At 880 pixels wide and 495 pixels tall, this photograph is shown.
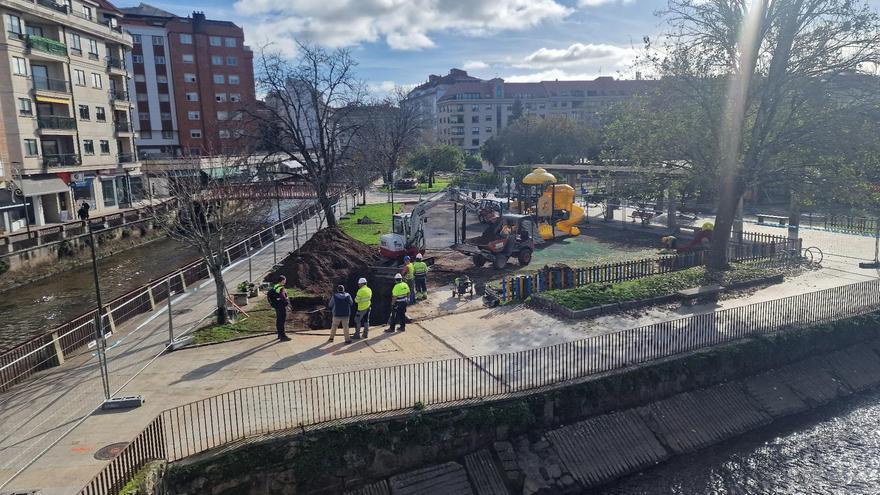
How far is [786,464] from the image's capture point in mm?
11227

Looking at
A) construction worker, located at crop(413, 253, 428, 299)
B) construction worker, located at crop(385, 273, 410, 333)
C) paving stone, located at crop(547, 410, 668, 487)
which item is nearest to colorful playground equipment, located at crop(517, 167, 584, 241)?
construction worker, located at crop(413, 253, 428, 299)

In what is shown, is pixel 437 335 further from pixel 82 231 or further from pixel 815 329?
pixel 82 231

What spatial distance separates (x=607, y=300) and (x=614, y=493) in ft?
23.3

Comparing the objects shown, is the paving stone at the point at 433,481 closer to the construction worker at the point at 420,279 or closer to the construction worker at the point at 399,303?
the construction worker at the point at 399,303

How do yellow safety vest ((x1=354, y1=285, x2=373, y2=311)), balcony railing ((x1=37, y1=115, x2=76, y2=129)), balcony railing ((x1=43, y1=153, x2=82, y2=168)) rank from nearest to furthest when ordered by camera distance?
yellow safety vest ((x1=354, y1=285, x2=373, y2=311)), balcony railing ((x1=37, y1=115, x2=76, y2=129)), balcony railing ((x1=43, y1=153, x2=82, y2=168))

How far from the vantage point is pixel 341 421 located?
9523 mm

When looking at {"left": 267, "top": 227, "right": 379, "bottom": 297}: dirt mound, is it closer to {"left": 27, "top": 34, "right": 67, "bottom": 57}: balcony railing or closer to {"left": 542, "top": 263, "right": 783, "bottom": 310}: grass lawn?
{"left": 542, "top": 263, "right": 783, "bottom": 310}: grass lawn

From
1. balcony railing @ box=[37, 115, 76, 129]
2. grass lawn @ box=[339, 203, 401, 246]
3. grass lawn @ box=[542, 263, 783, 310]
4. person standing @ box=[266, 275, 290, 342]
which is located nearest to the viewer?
person standing @ box=[266, 275, 290, 342]

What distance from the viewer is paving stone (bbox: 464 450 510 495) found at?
9781 millimetres

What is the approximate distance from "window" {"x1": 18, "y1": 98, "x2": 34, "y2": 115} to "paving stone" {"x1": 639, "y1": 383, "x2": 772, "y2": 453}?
39255 millimetres

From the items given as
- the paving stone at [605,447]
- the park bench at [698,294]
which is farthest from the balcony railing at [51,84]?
the paving stone at [605,447]

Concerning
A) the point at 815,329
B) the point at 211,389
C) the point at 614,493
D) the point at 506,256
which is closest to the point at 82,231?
the point at 506,256

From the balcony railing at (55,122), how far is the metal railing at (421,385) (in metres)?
35.0

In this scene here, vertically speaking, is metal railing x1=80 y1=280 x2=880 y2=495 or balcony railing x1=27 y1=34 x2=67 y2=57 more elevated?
balcony railing x1=27 y1=34 x2=67 y2=57
